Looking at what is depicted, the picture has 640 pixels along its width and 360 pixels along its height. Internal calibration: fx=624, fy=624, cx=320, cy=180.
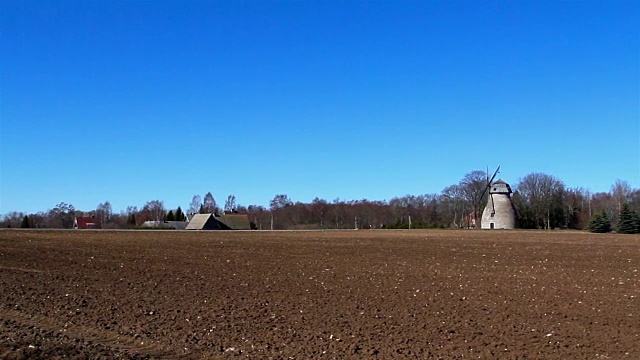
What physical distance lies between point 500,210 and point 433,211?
4673 cm

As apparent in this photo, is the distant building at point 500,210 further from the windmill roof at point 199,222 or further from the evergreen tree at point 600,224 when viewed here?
the windmill roof at point 199,222

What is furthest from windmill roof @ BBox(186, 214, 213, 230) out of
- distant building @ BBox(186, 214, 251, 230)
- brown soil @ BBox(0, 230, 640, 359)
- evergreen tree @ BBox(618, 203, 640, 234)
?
brown soil @ BBox(0, 230, 640, 359)

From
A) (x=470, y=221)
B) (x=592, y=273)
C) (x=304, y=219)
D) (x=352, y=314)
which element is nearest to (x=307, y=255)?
(x=592, y=273)

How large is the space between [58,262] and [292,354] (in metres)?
21.0

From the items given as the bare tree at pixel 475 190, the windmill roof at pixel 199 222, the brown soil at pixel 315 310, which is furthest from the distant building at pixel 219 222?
the brown soil at pixel 315 310

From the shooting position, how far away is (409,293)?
62.0 feet

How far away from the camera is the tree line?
12838 centimetres

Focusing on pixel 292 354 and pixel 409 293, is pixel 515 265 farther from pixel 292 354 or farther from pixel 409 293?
pixel 292 354

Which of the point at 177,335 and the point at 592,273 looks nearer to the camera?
the point at 177,335

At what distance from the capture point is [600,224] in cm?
9606

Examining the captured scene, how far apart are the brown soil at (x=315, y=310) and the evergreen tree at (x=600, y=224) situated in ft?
241

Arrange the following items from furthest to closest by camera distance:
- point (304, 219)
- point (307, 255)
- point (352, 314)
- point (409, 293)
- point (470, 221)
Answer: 1. point (304, 219)
2. point (470, 221)
3. point (307, 255)
4. point (409, 293)
5. point (352, 314)

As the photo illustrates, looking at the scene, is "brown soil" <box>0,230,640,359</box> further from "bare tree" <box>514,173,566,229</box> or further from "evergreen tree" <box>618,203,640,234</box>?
"bare tree" <box>514,173,566,229</box>

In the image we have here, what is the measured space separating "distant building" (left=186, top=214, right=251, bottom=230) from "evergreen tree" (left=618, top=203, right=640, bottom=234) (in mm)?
73547
